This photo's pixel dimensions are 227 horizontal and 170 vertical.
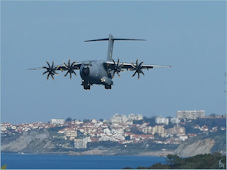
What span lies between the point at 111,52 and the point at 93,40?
5.11m

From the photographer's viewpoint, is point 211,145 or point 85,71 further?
point 211,145

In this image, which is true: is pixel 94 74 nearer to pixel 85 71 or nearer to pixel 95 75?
pixel 95 75

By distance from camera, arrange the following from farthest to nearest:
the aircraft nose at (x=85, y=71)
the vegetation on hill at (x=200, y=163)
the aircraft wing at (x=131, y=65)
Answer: the vegetation on hill at (x=200, y=163) < the aircraft wing at (x=131, y=65) < the aircraft nose at (x=85, y=71)

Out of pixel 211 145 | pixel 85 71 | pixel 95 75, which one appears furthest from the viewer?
pixel 211 145

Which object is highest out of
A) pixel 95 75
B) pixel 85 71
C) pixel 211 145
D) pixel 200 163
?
pixel 85 71

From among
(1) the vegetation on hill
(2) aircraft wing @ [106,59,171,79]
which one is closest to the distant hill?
(1) the vegetation on hill

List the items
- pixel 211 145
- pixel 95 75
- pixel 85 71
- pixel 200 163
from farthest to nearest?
pixel 211 145
pixel 200 163
pixel 95 75
pixel 85 71

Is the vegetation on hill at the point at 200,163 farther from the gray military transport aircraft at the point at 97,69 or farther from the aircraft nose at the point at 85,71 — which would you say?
the aircraft nose at the point at 85,71

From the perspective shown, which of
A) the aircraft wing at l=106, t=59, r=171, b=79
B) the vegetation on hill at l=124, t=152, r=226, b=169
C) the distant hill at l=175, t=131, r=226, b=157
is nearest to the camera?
the aircraft wing at l=106, t=59, r=171, b=79

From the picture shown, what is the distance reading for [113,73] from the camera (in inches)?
2542

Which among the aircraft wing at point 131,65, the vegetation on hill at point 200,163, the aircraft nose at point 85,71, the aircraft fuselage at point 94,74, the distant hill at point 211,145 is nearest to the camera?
the aircraft nose at point 85,71

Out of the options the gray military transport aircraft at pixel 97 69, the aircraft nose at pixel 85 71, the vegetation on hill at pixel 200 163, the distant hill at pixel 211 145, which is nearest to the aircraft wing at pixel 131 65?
the gray military transport aircraft at pixel 97 69

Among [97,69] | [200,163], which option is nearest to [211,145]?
[200,163]

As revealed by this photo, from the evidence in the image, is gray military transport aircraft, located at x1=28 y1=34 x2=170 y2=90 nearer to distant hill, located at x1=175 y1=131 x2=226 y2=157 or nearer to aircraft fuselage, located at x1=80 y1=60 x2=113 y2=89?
aircraft fuselage, located at x1=80 y1=60 x2=113 y2=89
